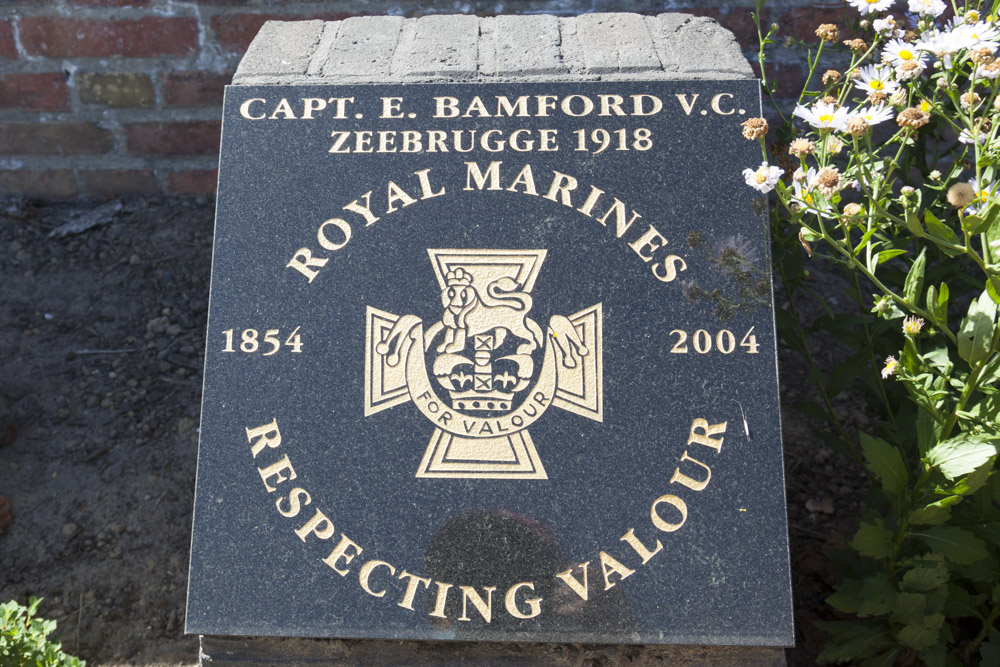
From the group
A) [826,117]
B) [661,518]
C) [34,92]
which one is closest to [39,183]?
[34,92]

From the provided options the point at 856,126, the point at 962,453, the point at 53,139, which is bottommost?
the point at 962,453

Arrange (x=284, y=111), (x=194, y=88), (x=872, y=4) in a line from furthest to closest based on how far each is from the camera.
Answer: (x=194, y=88) < (x=284, y=111) < (x=872, y=4)

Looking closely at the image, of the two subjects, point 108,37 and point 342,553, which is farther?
point 108,37

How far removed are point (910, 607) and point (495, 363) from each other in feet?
2.58

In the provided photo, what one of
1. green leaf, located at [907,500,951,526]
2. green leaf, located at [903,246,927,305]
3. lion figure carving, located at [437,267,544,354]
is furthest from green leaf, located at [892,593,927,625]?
lion figure carving, located at [437,267,544,354]

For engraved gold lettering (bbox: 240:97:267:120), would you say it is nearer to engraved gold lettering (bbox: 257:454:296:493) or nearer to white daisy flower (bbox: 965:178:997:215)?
engraved gold lettering (bbox: 257:454:296:493)

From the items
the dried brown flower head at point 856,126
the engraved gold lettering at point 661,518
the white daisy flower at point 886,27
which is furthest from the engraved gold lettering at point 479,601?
the white daisy flower at point 886,27

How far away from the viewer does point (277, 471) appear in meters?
1.44

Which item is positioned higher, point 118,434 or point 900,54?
point 900,54

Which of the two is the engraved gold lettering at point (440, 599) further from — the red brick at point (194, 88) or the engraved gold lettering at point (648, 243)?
the red brick at point (194, 88)

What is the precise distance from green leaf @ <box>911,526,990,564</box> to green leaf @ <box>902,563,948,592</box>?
26mm

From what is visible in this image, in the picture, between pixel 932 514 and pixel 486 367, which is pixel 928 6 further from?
pixel 486 367

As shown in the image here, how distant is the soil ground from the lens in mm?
1709

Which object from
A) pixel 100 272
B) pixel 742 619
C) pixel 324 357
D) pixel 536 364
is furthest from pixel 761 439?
pixel 100 272
